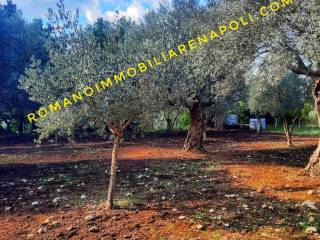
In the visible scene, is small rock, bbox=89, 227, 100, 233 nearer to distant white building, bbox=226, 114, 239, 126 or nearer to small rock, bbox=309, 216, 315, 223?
small rock, bbox=309, 216, 315, 223

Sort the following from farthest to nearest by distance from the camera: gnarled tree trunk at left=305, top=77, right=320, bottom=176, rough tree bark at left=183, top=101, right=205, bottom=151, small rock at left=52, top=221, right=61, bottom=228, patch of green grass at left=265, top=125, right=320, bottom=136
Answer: patch of green grass at left=265, top=125, right=320, bottom=136 → rough tree bark at left=183, top=101, right=205, bottom=151 → gnarled tree trunk at left=305, top=77, right=320, bottom=176 → small rock at left=52, top=221, right=61, bottom=228

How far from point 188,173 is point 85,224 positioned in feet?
21.3

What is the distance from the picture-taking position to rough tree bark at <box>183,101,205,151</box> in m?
19.6

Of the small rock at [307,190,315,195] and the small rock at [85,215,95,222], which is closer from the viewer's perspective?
the small rock at [85,215,95,222]

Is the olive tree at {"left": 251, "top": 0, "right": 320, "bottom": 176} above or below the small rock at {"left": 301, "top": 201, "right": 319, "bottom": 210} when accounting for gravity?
above

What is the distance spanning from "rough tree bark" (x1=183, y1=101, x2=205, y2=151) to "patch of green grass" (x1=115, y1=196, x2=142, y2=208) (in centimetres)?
1113

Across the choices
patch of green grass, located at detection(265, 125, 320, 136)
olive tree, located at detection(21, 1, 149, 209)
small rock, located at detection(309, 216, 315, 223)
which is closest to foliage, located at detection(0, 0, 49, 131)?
olive tree, located at detection(21, 1, 149, 209)

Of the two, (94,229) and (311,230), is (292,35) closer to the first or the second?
(311,230)

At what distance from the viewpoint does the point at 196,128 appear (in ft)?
64.7

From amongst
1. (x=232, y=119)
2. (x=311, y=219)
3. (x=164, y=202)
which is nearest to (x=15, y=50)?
(x=164, y=202)

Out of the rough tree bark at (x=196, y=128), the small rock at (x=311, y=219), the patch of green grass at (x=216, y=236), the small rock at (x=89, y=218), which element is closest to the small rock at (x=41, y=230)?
the small rock at (x=89, y=218)

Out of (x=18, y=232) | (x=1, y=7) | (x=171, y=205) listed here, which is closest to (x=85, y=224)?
(x=18, y=232)

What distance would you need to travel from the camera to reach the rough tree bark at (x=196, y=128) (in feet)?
64.2

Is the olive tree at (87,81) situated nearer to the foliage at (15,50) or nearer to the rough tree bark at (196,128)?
the rough tree bark at (196,128)
